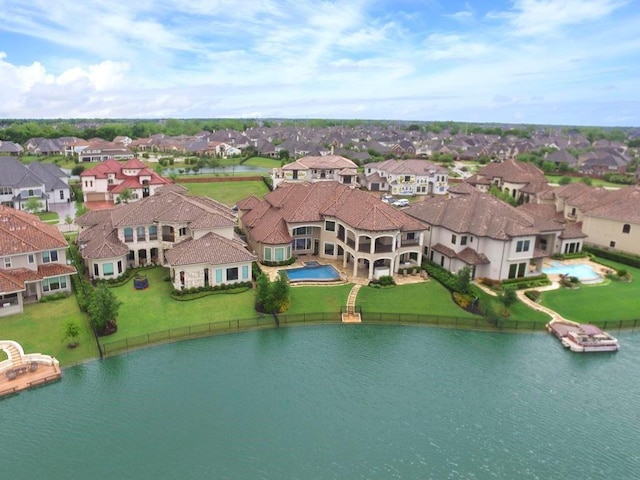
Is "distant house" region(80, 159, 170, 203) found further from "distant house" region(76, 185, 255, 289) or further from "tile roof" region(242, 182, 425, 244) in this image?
"tile roof" region(242, 182, 425, 244)

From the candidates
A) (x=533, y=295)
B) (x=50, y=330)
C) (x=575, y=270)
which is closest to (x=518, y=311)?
(x=533, y=295)

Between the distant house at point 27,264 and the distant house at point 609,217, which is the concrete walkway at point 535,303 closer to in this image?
the distant house at point 609,217

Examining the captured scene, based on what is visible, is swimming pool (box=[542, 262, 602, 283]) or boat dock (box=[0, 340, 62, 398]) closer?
boat dock (box=[0, 340, 62, 398])

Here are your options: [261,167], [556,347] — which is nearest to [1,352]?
[556,347]

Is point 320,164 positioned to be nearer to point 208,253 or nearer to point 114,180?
point 114,180

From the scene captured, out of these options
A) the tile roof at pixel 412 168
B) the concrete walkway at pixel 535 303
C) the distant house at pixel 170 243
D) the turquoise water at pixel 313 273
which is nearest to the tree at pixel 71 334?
the distant house at pixel 170 243

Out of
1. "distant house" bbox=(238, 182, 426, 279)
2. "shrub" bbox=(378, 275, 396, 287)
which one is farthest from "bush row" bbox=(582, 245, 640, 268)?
"shrub" bbox=(378, 275, 396, 287)
